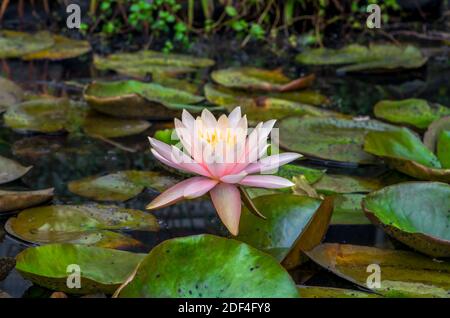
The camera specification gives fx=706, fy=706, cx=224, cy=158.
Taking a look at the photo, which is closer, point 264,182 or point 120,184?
point 264,182

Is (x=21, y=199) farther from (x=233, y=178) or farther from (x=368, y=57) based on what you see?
(x=368, y=57)

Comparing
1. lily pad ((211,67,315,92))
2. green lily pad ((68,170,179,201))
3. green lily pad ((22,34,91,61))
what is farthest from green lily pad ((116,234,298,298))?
green lily pad ((22,34,91,61))

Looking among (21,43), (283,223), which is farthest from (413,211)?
(21,43)

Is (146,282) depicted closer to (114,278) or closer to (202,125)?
(114,278)

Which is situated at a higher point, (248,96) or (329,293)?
(248,96)

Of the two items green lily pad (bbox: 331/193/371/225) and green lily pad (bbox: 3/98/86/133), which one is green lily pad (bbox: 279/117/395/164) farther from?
green lily pad (bbox: 3/98/86/133)

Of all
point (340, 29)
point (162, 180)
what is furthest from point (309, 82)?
point (340, 29)
